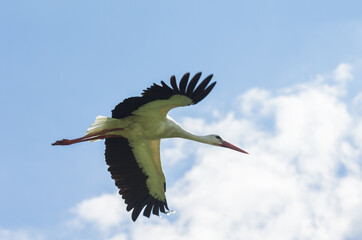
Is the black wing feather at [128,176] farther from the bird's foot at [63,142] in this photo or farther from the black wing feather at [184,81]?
the black wing feather at [184,81]

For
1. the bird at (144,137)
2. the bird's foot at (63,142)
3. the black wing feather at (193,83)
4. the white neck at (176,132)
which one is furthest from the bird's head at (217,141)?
the bird's foot at (63,142)

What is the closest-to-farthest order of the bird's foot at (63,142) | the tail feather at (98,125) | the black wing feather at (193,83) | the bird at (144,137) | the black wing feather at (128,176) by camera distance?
the black wing feather at (193,83)
the bird at (144,137)
the tail feather at (98,125)
the bird's foot at (63,142)
the black wing feather at (128,176)

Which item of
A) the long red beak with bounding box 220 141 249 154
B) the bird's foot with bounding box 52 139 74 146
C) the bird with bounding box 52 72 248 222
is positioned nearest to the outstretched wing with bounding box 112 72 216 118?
the bird with bounding box 52 72 248 222

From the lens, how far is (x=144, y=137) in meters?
11.5

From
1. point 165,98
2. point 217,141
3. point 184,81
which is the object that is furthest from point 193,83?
point 217,141

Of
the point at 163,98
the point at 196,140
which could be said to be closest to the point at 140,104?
the point at 163,98

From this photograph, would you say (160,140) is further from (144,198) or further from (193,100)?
(193,100)

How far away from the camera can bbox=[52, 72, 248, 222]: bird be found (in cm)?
1023

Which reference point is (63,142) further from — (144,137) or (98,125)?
(144,137)

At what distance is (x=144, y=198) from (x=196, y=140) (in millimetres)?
1614

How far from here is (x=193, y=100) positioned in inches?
406

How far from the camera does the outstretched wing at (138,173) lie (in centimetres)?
1204

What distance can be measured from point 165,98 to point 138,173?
96.3 inches

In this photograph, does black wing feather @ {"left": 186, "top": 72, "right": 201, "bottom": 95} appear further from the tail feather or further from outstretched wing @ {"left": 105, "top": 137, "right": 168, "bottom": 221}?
outstretched wing @ {"left": 105, "top": 137, "right": 168, "bottom": 221}
